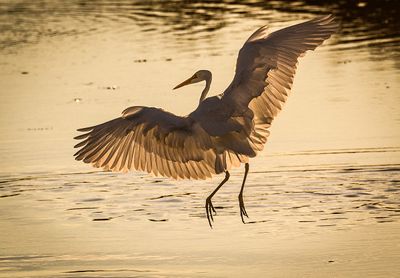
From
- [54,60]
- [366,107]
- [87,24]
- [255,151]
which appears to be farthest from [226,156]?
[87,24]

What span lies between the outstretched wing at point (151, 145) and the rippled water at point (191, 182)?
0.53 metres

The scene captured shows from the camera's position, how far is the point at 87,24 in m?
23.4

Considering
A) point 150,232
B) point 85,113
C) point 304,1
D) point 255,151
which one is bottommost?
point 304,1

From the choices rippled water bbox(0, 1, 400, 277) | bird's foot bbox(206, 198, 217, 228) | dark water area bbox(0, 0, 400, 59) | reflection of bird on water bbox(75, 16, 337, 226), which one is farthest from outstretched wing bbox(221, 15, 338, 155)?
dark water area bbox(0, 0, 400, 59)

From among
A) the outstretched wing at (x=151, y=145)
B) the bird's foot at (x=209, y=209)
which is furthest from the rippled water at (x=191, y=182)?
the outstretched wing at (x=151, y=145)

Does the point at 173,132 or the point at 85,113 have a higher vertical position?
the point at 173,132

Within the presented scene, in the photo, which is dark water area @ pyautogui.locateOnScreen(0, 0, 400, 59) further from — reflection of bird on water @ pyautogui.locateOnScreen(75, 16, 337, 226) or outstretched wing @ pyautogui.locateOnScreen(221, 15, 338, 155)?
reflection of bird on water @ pyautogui.locateOnScreen(75, 16, 337, 226)

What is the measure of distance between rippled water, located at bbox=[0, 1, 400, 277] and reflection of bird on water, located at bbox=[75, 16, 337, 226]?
569 millimetres

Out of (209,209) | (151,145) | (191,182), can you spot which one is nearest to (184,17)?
(191,182)

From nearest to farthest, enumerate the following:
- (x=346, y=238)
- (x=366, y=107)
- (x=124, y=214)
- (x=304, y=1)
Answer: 1. (x=346, y=238)
2. (x=124, y=214)
3. (x=366, y=107)
4. (x=304, y=1)

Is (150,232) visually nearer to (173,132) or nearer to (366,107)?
(173,132)

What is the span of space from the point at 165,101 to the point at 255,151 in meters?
5.59

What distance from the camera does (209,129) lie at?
10.1 m

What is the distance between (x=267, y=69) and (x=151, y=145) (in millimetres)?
1135
